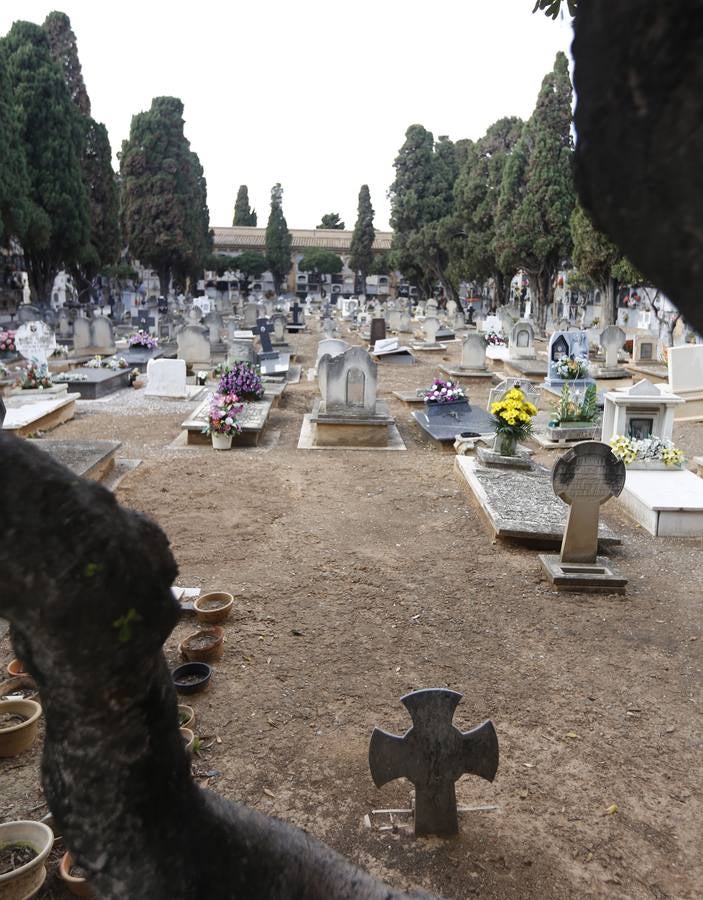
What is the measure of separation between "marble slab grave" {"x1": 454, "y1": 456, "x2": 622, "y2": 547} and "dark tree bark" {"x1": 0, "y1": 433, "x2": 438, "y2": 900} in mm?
5550

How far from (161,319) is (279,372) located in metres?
13.3

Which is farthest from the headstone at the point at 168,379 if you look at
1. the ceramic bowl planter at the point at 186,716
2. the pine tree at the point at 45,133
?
the pine tree at the point at 45,133

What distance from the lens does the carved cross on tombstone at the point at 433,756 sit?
337cm

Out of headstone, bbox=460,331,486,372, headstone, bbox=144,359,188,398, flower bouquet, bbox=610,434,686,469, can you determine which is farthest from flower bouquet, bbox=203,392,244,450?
headstone, bbox=460,331,486,372

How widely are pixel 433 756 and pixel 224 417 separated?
8.22 meters

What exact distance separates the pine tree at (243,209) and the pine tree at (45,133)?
5608 centimetres

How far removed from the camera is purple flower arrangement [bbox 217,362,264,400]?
13.2 m

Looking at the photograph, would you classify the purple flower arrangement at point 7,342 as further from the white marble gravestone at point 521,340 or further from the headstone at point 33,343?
the white marble gravestone at point 521,340

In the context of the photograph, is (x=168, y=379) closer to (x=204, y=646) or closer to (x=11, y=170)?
(x=204, y=646)

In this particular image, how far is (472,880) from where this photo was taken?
3.11 metres

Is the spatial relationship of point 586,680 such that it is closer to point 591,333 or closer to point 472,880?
point 472,880

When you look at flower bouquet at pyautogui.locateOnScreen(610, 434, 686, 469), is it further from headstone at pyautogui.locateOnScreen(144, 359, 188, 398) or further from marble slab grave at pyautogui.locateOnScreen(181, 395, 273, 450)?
headstone at pyautogui.locateOnScreen(144, 359, 188, 398)

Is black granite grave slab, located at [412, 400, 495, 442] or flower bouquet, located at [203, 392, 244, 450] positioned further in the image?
black granite grave slab, located at [412, 400, 495, 442]

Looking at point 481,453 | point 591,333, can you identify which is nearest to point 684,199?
point 481,453
